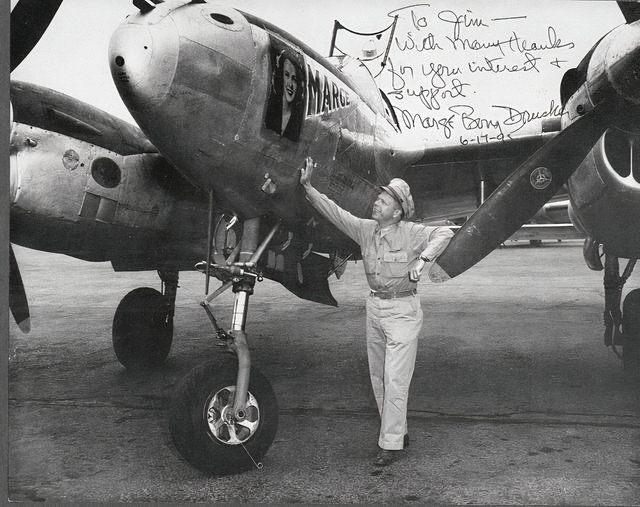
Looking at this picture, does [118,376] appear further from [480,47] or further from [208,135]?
[480,47]

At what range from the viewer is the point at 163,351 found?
21.1 ft

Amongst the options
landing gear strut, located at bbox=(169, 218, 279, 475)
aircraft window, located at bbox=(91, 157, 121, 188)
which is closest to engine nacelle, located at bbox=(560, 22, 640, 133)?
landing gear strut, located at bbox=(169, 218, 279, 475)

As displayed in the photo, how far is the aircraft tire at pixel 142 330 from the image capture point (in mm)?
6242

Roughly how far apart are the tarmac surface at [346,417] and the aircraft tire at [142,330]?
201mm

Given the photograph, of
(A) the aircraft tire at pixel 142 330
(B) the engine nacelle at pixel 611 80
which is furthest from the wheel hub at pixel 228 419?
(B) the engine nacelle at pixel 611 80

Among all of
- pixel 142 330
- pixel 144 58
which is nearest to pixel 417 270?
pixel 144 58

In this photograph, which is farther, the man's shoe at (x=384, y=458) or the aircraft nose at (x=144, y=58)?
the man's shoe at (x=384, y=458)

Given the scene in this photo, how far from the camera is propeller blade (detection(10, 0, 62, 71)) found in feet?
13.4

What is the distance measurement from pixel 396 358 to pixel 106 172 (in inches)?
111

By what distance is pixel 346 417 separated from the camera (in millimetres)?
4629

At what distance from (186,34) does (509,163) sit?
323cm

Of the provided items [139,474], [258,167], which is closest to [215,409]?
[139,474]

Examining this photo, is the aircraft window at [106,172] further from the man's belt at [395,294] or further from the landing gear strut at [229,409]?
the man's belt at [395,294]

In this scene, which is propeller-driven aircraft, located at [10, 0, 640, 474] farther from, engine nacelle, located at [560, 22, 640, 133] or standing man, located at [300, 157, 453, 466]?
standing man, located at [300, 157, 453, 466]
